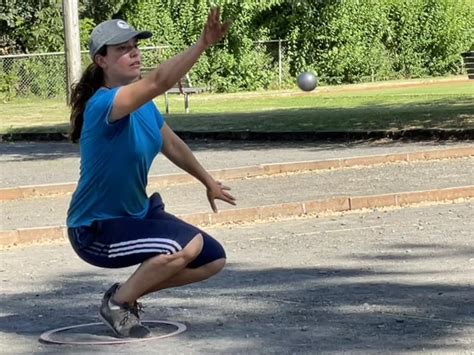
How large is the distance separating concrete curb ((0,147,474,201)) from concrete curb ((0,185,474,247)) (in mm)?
2926

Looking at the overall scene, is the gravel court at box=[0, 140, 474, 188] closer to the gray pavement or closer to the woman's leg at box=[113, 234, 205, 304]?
the gray pavement

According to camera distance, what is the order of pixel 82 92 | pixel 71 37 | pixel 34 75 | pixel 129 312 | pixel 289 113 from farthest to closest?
1. pixel 34 75
2. pixel 71 37
3. pixel 289 113
4. pixel 129 312
5. pixel 82 92

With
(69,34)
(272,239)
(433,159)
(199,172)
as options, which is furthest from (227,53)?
(199,172)

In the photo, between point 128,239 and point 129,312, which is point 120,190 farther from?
point 129,312

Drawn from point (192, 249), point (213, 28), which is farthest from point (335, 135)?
point (213, 28)

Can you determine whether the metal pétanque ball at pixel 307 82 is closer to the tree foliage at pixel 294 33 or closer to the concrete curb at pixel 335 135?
the tree foliage at pixel 294 33

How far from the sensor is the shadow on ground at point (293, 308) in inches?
257

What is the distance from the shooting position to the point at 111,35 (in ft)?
20.6

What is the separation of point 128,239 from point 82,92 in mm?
799

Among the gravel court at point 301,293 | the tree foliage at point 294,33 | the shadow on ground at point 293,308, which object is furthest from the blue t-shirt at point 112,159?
the tree foliage at point 294,33

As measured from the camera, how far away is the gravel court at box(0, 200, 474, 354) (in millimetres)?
6492

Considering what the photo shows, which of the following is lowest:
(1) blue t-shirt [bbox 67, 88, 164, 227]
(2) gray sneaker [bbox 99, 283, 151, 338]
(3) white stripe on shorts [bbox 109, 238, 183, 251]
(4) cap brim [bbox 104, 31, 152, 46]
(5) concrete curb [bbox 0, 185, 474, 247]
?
(5) concrete curb [bbox 0, 185, 474, 247]

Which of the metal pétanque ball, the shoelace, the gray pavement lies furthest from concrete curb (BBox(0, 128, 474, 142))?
the metal pétanque ball

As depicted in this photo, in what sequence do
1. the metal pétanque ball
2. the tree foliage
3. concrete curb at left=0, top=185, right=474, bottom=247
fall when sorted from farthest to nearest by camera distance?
the tree foliage
the metal pétanque ball
concrete curb at left=0, top=185, right=474, bottom=247
